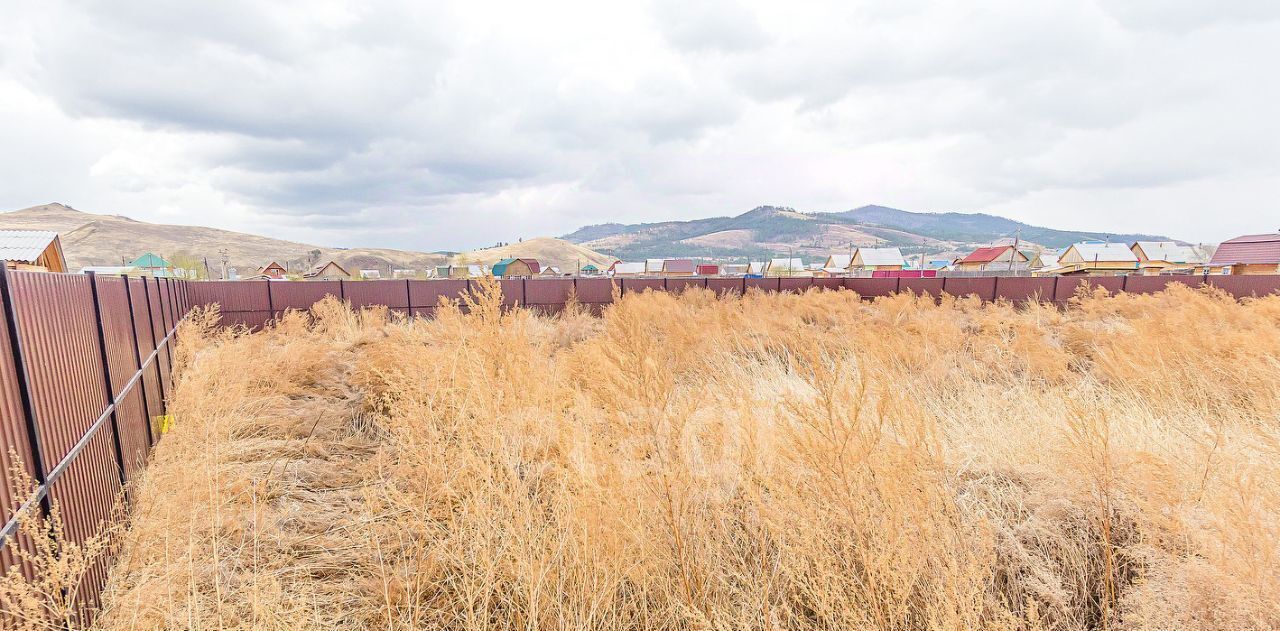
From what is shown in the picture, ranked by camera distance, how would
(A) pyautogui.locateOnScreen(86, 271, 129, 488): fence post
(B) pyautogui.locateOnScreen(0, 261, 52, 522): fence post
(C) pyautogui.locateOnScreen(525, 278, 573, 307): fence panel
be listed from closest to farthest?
(B) pyautogui.locateOnScreen(0, 261, 52, 522): fence post → (A) pyautogui.locateOnScreen(86, 271, 129, 488): fence post → (C) pyautogui.locateOnScreen(525, 278, 573, 307): fence panel

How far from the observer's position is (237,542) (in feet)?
11.0

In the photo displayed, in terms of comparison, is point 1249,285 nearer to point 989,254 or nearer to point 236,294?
point 236,294

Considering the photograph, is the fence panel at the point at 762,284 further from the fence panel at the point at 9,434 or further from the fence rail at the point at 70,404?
the fence panel at the point at 9,434

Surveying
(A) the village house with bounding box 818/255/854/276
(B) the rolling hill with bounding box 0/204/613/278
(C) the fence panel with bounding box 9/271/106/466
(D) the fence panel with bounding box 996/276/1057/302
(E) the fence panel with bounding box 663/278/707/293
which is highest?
(B) the rolling hill with bounding box 0/204/613/278

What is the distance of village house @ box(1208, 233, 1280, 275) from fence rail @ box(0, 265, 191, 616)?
5703 centimetres

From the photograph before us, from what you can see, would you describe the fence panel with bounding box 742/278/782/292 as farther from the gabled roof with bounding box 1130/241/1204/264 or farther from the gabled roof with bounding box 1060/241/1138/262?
the gabled roof with bounding box 1130/241/1204/264

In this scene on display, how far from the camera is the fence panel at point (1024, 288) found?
17266 mm

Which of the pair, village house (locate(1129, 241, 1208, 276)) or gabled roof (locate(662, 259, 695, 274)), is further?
gabled roof (locate(662, 259, 695, 274))

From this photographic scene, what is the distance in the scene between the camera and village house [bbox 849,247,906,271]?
7781cm

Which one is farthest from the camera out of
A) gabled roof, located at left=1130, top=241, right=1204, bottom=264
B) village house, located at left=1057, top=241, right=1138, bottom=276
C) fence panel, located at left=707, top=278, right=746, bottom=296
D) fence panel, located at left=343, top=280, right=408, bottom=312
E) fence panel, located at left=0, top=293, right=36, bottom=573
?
gabled roof, located at left=1130, top=241, right=1204, bottom=264

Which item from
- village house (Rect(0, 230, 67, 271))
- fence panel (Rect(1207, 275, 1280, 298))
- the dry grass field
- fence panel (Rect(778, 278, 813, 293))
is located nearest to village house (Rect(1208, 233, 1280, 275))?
fence panel (Rect(1207, 275, 1280, 298))

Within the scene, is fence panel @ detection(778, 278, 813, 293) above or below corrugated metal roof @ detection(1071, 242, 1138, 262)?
below

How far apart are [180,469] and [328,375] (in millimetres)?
3954

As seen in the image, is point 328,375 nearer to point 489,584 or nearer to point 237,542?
point 237,542
